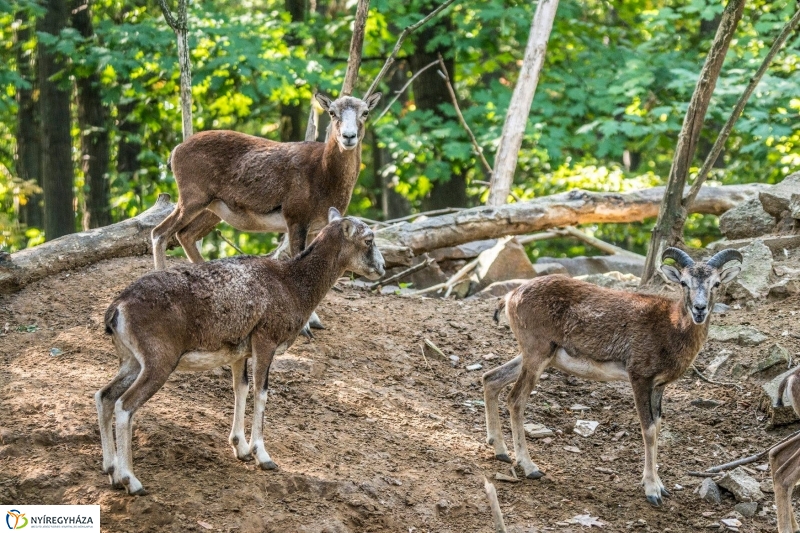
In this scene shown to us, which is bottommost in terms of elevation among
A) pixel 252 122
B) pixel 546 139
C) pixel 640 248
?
pixel 640 248

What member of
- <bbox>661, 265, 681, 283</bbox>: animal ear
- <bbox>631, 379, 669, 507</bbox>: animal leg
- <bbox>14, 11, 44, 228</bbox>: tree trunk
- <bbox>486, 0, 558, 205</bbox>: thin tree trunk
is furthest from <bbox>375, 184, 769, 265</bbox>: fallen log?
<bbox>14, 11, 44, 228</bbox>: tree trunk

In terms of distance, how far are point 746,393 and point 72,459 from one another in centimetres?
672

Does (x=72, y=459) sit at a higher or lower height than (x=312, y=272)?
lower

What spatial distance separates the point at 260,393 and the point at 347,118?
364cm

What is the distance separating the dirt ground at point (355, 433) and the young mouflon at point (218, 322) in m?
0.37

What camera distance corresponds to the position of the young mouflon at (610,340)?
808 cm

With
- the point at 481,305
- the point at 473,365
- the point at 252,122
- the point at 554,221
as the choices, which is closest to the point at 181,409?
the point at 473,365

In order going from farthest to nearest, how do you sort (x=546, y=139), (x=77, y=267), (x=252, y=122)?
(x=252, y=122) → (x=546, y=139) → (x=77, y=267)

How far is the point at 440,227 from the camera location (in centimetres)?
1348

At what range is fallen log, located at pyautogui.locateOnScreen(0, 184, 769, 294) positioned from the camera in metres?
10.8

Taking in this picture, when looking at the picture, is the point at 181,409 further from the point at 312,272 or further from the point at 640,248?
the point at 640,248

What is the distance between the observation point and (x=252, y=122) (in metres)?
25.4

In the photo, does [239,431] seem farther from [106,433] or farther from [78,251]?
[78,251]

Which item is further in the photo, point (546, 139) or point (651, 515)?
point (546, 139)
